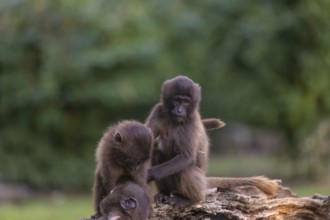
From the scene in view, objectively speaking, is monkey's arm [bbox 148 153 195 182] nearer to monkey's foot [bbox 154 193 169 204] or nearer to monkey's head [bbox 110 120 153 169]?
monkey's head [bbox 110 120 153 169]

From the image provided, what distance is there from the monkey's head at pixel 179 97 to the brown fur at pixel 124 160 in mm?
546

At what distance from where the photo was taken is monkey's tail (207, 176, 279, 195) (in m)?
8.82

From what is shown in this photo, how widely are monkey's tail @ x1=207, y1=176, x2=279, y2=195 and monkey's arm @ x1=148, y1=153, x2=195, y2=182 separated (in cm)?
53

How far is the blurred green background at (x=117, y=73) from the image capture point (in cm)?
2197

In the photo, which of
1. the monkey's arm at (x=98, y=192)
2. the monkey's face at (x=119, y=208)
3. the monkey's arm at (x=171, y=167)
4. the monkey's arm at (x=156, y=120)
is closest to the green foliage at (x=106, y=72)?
the monkey's arm at (x=156, y=120)

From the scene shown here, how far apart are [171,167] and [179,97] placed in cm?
73

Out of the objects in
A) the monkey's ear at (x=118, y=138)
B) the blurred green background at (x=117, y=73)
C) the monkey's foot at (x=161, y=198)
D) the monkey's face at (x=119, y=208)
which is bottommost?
the monkey's face at (x=119, y=208)

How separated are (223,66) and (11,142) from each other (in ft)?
20.5

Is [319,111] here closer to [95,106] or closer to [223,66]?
[223,66]

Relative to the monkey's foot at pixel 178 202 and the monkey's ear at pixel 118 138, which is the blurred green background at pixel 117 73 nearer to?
the monkey's foot at pixel 178 202

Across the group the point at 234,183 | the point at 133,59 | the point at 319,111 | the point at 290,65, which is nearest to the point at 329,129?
the point at 319,111

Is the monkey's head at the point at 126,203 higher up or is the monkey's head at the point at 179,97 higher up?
the monkey's head at the point at 179,97

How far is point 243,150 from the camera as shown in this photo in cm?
3328

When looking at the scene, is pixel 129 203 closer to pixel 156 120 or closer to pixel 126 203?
pixel 126 203
